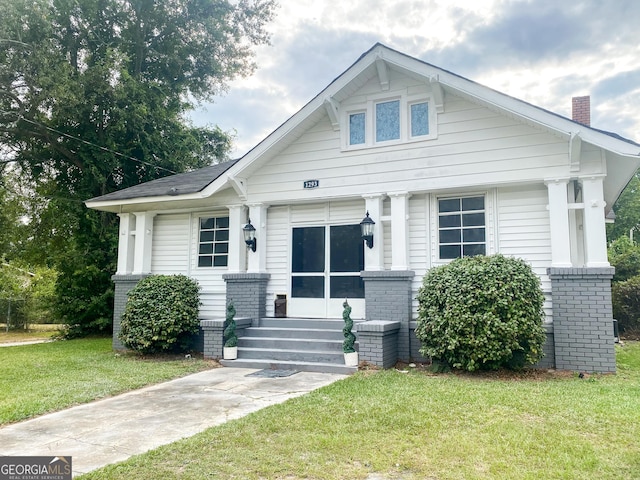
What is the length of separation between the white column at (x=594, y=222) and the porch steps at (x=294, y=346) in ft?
13.6

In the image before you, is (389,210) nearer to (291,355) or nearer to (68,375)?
(291,355)

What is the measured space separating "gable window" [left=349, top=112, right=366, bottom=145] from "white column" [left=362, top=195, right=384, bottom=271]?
1186mm

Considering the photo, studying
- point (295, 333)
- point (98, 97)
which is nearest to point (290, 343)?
point (295, 333)

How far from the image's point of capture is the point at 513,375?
660cm

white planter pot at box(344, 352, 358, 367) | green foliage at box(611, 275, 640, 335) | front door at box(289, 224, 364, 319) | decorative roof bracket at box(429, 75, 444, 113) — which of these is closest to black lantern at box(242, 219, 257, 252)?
front door at box(289, 224, 364, 319)

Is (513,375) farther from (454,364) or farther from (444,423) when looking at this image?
(444,423)

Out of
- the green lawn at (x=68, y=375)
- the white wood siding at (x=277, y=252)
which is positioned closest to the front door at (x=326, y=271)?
the white wood siding at (x=277, y=252)

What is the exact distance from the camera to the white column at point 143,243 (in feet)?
34.6

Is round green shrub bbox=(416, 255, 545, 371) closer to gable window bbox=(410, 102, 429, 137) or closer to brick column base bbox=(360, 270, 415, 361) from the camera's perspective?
brick column base bbox=(360, 270, 415, 361)

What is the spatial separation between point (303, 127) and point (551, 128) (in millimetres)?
4494

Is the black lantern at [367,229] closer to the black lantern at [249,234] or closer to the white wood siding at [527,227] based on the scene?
the white wood siding at [527,227]

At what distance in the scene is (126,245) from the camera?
35.4 feet

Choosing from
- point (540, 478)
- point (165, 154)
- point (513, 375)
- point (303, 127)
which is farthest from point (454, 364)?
point (165, 154)

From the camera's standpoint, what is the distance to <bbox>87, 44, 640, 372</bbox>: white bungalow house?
23.0 feet
